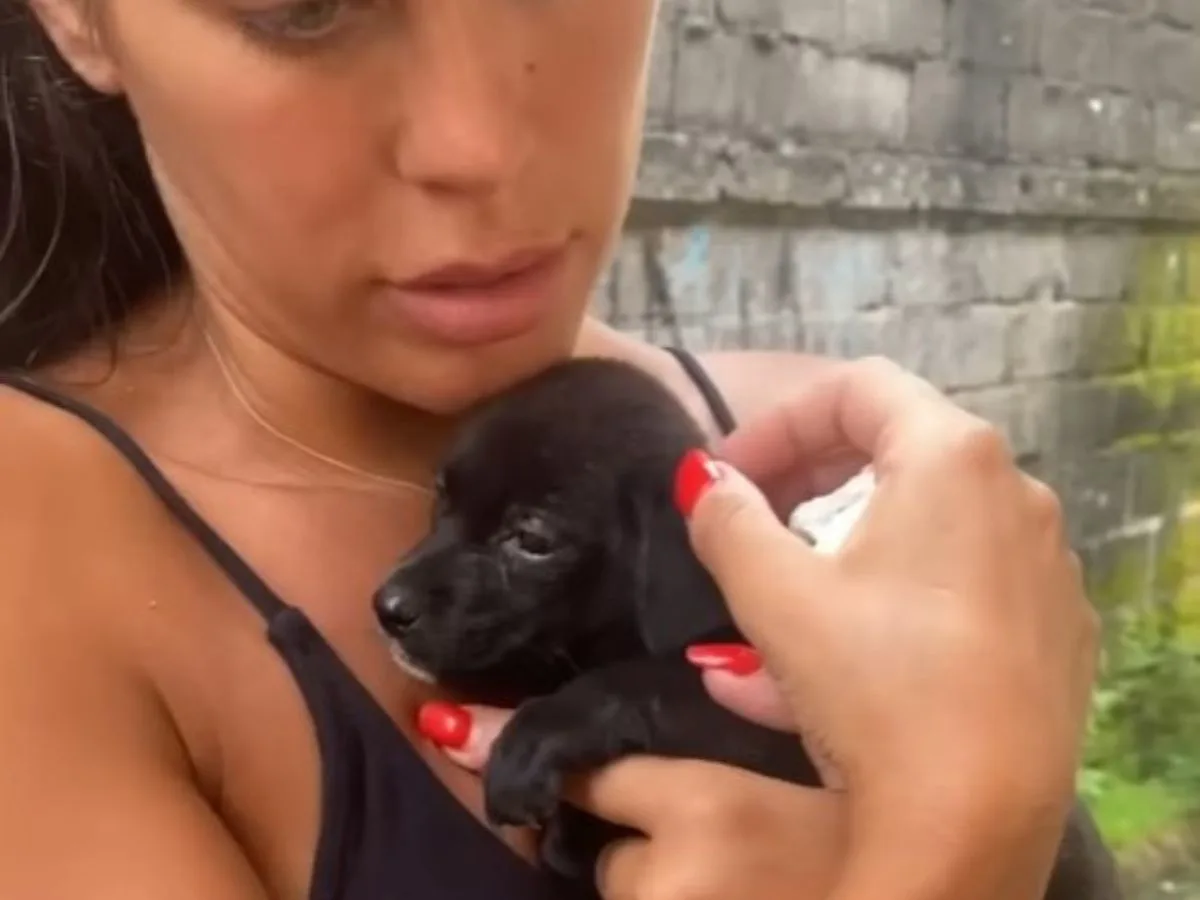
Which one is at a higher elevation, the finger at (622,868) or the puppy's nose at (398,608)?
the puppy's nose at (398,608)

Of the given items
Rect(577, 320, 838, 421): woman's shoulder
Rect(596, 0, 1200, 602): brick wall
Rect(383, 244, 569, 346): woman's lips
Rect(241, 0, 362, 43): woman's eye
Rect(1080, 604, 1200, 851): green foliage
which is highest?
Rect(241, 0, 362, 43): woman's eye

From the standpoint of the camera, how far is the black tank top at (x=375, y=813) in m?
0.86

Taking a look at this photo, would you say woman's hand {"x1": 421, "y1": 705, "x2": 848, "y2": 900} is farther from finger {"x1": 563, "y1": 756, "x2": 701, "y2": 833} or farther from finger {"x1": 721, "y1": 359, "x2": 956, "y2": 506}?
finger {"x1": 721, "y1": 359, "x2": 956, "y2": 506}

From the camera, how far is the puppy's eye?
86 centimetres

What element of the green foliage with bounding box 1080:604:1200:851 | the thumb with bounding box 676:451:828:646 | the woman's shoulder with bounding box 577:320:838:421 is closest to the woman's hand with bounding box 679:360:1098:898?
the thumb with bounding box 676:451:828:646

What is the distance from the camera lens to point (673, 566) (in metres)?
0.87

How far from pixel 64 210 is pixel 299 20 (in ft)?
0.97

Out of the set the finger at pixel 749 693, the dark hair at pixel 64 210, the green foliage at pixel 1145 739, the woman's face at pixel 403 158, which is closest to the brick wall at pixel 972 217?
the green foliage at pixel 1145 739

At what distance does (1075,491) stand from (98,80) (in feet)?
7.50

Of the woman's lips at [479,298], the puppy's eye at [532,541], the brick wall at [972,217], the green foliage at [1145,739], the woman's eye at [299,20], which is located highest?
the woman's eye at [299,20]

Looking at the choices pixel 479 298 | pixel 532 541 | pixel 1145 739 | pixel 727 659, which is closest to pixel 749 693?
pixel 727 659

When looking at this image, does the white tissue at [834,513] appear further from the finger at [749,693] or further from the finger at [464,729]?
the finger at [464,729]

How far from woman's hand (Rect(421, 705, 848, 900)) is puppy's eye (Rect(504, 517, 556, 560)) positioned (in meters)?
0.10

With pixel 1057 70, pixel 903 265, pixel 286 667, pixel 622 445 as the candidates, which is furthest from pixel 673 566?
pixel 1057 70
